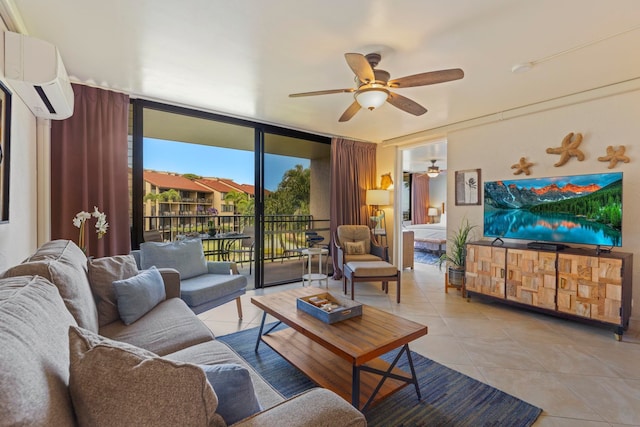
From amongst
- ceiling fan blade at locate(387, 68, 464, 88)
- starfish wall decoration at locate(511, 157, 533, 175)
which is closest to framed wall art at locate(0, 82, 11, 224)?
ceiling fan blade at locate(387, 68, 464, 88)

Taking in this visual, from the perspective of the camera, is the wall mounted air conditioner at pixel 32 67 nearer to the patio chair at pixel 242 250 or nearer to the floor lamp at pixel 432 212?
the patio chair at pixel 242 250

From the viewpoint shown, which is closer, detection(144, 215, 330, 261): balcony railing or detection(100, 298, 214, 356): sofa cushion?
detection(100, 298, 214, 356): sofa cushion

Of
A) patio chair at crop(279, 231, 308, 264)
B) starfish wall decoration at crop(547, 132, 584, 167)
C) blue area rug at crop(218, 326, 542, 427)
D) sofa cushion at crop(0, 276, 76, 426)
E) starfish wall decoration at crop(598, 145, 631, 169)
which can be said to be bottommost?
Result: blue area rug at crop(218, 326, 542, 427)

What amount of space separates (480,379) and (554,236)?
6.76 feet

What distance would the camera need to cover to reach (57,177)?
8.70 feet

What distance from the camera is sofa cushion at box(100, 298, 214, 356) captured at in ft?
5.00

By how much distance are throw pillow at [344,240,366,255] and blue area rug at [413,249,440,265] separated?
235 centimetres

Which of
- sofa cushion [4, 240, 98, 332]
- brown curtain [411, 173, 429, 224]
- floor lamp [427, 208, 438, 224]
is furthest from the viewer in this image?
floor lamp [427, 208, 438, 224]

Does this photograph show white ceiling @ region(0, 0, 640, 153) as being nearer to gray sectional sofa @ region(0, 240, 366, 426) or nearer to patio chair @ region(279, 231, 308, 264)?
gray sectional sofa @ region(0, 240, 366, 426)

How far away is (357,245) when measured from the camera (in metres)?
4.34

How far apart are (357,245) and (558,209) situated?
236 centimetres

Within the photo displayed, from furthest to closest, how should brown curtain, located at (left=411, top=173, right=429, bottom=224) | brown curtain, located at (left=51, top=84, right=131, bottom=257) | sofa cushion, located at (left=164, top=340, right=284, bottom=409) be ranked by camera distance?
brown curtain, located at (left=411, top=173, right=429, bottom=224), brown curtain, located at (left=51, top=84, right=131, bottom=257), sofa cushion, located at (left=164, top=340, right=284, bottom=409)

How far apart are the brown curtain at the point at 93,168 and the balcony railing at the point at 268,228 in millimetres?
1308

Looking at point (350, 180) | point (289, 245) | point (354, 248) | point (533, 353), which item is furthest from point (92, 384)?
point (350, 180)
